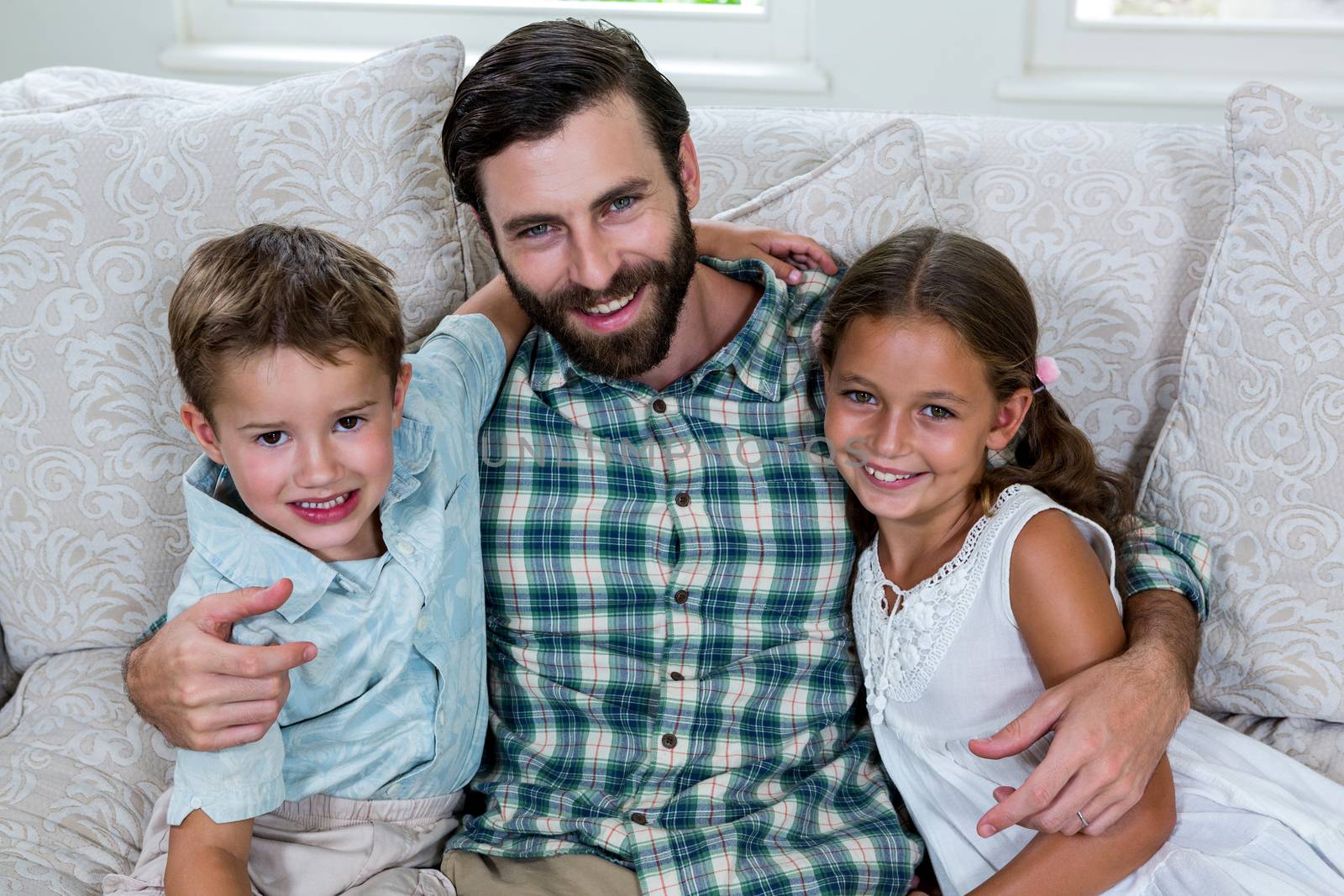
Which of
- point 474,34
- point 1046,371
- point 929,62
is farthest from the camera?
point 474,34

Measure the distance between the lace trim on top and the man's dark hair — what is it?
1.77ft

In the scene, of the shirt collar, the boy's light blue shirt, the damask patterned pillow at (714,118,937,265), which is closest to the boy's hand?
the boy's light blue shirt

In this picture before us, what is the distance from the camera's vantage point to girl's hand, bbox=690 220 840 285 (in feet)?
5.14

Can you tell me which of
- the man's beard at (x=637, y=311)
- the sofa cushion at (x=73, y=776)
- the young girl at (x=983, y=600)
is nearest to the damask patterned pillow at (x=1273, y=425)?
the young girl at (x=983, y=600)

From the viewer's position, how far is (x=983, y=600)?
1.34m

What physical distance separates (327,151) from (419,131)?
12 cm

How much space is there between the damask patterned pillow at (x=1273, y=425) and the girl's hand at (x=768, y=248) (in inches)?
18.9

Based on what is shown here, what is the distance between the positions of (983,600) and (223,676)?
79 centimetres

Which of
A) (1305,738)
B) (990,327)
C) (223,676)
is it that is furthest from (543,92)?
(1305,738)

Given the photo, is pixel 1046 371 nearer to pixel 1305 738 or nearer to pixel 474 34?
pixel 1305 738

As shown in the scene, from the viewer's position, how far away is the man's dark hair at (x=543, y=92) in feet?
4.43

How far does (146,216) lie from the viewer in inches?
59.8

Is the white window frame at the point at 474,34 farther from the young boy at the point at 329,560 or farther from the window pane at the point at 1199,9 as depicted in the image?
the young boy at the point at 329,560

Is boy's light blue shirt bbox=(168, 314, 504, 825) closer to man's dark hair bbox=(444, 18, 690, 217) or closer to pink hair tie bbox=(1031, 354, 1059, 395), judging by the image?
man's dark hair bbox=(444, 18, 690, 217)
